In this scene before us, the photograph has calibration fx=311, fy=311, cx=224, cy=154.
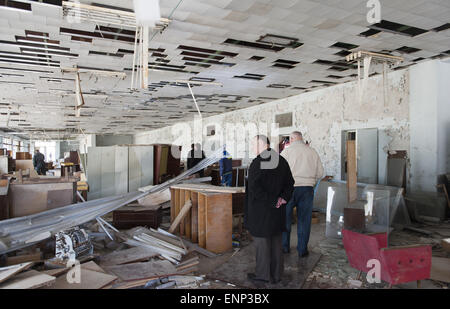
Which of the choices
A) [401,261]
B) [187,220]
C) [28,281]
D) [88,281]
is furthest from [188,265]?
[401,261]

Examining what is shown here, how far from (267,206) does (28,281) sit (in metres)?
2.17

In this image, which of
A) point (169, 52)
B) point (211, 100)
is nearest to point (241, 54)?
point (169, 52)

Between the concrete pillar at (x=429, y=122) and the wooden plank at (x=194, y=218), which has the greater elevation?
the concrete pillar at (x=429, y=122)

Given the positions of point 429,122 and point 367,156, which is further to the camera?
point 367,156

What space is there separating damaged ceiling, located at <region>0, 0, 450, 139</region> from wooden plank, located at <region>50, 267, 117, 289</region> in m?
2.89

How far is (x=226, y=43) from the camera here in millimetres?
4902

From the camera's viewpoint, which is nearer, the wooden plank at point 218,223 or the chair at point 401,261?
the chair at point 401,261

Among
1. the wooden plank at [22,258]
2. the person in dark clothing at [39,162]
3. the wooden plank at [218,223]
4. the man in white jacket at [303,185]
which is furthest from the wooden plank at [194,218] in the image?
the person in dark clothing at [39,162]

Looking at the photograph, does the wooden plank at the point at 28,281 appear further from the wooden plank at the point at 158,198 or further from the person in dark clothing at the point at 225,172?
the person in dark clothing at the point at 225,172

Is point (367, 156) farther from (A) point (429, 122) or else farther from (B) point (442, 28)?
(B) point (442, 28)

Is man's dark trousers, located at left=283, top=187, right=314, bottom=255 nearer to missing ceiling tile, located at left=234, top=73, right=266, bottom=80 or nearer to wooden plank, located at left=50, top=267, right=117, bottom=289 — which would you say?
wooden plank, located at left=50, top=267, right=117, bottom=289

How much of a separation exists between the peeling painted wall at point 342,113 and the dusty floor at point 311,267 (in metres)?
2.56

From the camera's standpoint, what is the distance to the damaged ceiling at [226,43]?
3.75 meters

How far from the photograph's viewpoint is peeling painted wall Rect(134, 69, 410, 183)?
6.37 m
